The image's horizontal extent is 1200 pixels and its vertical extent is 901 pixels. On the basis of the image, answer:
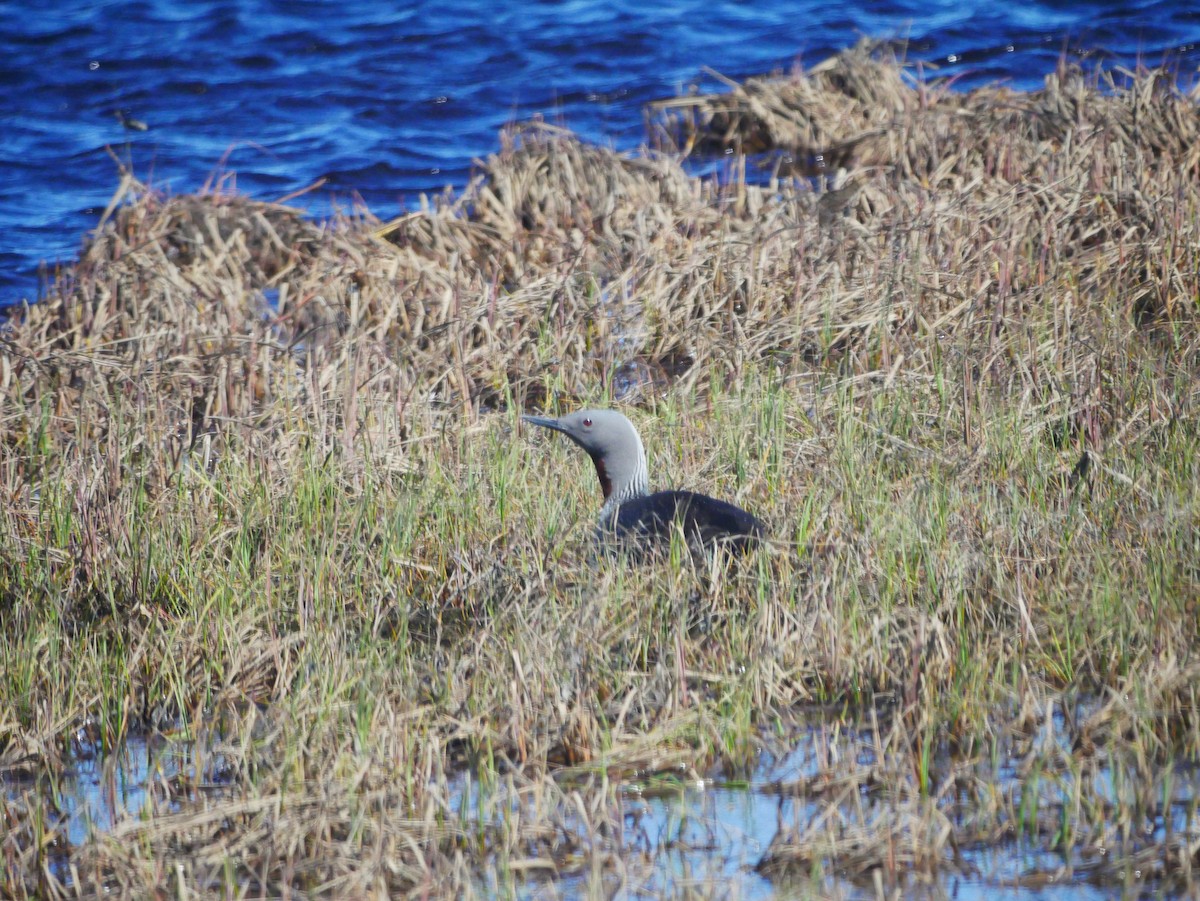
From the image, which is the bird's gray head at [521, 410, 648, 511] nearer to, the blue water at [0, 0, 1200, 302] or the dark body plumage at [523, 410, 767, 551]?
the dark body plumage at [523, 410, 767, 551]

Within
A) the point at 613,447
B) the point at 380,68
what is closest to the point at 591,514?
the point at 613,447

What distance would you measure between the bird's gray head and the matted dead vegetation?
152 millimetres

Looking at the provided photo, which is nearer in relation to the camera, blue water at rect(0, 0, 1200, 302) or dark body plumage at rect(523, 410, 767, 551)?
dark body plumage at rect(523, 410, 767, 551)

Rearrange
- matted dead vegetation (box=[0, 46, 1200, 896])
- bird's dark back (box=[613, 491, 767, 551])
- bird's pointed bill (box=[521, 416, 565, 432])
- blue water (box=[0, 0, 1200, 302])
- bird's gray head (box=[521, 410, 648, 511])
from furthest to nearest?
blue water (box=[0, 0, 1200, 302]) → bird's pointed bill (box=[521, 416, 565, 432]) → bird's gray head (box=[521, 410, 648, 511]) → bird's dark back (box=[613, 491, 767, 551]) → matted dead vegetation (box=[0, 46, 1200, 896])

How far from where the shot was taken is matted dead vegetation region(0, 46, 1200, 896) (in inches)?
122

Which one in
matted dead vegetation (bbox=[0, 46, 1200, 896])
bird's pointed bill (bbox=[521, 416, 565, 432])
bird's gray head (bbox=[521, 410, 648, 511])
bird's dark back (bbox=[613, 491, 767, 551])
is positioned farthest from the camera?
bird's pointed bill (bbox=[521, 416, 565, 432])

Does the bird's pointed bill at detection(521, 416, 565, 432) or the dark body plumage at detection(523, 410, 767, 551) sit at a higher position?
the bird's pointed bill at detection(521, 416, 565, 432)

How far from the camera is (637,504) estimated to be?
4406 millimetres

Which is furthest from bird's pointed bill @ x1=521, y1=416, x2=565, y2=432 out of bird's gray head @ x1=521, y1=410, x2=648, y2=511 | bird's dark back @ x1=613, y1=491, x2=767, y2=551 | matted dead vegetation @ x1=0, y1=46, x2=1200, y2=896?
bird's dark back @ x1=613, y1=491, x2=767, y2=551

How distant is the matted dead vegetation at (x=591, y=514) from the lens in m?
3.09

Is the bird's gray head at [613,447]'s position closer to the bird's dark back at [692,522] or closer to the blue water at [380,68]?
the bird's dark back at [692,522]

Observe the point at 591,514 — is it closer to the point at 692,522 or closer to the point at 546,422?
the point at 546,422

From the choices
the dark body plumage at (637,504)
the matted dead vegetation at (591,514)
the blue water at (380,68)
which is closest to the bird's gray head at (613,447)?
the dark body plumage at (637,504)

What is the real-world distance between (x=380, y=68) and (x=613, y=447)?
9.95 metres
